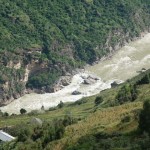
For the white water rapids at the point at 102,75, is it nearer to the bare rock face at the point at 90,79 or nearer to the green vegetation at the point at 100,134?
the bare rock face at the point at 90,79

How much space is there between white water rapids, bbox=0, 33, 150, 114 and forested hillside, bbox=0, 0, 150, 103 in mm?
2756

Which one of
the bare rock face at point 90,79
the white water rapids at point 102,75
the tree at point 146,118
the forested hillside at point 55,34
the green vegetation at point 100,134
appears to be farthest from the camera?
the forested hillside at point 55,34

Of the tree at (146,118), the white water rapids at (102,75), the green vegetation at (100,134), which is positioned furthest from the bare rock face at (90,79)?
the tree at (146,118)

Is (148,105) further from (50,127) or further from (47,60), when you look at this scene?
(47,60)

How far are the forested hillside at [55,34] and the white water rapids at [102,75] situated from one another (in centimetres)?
276

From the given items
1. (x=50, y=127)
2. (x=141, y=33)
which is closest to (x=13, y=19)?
(x=141, y=33)

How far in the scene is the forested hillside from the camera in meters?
125

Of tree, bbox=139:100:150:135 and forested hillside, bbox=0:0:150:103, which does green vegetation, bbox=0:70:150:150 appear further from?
forested hillside, bbox=0:0:150:103

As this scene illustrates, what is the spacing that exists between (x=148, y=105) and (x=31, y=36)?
109 metres

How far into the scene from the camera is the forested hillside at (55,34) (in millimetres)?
124938

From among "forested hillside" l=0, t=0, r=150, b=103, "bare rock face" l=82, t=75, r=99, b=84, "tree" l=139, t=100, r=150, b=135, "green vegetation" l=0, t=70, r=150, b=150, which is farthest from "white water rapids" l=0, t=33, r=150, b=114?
"tree" l=139, t=100, r=150, b=135

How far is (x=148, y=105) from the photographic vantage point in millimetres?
30781

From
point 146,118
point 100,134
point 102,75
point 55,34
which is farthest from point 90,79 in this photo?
point 146,118

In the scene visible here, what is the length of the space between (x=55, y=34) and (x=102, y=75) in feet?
67.6
